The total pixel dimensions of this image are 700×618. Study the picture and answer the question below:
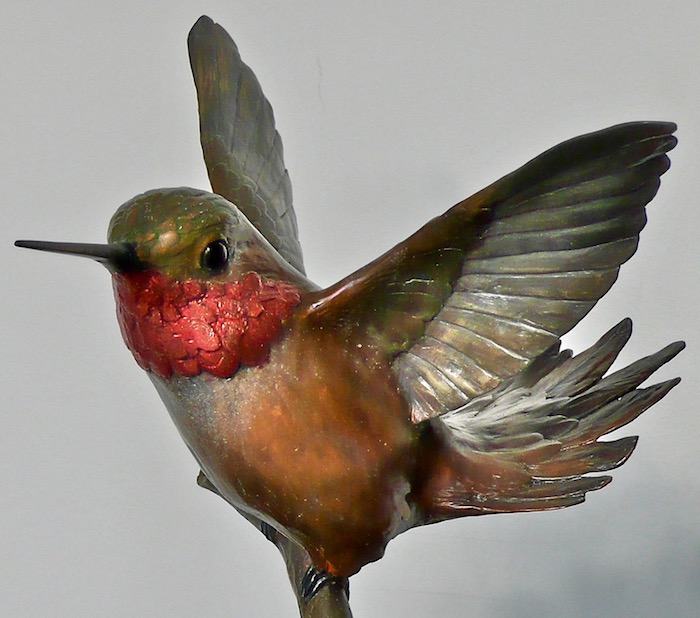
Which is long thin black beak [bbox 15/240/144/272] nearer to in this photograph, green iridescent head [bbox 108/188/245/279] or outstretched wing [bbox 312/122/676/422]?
green iridescent head [bbox 108/188/245/279]

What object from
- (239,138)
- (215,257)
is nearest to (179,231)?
(215,257)

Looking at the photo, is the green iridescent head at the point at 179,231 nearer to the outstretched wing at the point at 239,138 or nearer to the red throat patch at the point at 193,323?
the red throat patch at the point at 193,323

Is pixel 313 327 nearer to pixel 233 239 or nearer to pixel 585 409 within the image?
pixel 233 239

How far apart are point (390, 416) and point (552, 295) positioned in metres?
0.13

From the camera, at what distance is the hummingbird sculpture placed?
794mm

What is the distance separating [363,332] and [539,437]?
17 cm

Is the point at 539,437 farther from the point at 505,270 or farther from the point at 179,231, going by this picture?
the point at 179,231

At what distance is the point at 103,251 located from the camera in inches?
30.6

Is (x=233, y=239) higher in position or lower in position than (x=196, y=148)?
lower

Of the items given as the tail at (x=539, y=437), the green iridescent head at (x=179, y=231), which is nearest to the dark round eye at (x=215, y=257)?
the green iridescent head at (x=179, y=231)

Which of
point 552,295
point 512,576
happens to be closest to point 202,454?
point 552,295

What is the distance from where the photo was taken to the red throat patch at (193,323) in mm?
803

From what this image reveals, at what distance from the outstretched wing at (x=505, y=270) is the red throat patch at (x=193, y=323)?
43 mm

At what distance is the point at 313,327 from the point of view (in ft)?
2.76
